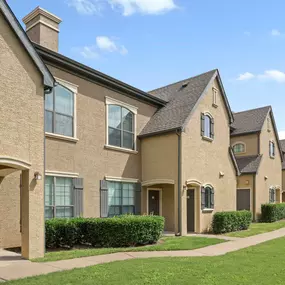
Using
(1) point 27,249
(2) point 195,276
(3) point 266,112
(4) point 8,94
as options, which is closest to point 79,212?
(1) point 27,249

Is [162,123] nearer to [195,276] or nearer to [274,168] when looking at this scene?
[195,276]

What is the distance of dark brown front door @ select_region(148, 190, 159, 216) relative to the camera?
18.1 meters

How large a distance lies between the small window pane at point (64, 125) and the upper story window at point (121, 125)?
2243mm

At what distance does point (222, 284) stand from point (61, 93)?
393 inches

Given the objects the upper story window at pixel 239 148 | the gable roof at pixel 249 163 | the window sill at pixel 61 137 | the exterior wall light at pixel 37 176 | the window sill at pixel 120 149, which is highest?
the upper story window at pixel 239 148

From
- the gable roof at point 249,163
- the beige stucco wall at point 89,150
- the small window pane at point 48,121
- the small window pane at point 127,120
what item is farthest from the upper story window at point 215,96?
the small window pane at point 48,121

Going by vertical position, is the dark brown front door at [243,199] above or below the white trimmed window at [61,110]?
below

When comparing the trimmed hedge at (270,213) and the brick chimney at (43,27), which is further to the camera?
the trimmed hedge at (270,213)

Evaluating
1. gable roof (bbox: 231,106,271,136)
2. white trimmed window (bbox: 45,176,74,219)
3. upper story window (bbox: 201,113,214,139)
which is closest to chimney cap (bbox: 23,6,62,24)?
white trimmed window (bbox: 45,176,74,219)

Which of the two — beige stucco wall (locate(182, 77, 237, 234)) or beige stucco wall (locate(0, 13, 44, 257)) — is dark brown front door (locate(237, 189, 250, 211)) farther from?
beige stucco wall (locate(0, 13, 44, 257))

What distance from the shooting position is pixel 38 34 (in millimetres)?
15711

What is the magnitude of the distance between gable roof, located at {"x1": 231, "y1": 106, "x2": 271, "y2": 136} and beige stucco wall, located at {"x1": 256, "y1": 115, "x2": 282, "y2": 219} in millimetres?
564

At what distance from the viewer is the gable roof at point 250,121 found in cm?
2727

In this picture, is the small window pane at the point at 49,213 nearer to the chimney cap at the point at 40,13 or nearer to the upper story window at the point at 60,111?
the upper story window at the point at 60,111
